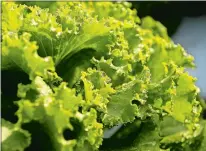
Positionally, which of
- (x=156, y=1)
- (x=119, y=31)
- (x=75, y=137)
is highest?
(x=119, y=31)

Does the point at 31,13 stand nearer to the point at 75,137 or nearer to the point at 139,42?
the point at 75,137

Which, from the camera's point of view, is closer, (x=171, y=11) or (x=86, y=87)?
(x=86, y=87)

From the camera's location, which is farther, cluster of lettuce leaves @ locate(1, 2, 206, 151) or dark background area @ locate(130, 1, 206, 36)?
dark background area @ locate(130, 1, 206, 36)

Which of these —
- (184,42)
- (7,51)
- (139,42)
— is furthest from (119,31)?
(184,42)

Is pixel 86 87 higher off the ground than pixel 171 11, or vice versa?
pixel 86 87

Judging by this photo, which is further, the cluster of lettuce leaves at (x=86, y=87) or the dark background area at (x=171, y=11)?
the dark background area at (x=171, y=11)

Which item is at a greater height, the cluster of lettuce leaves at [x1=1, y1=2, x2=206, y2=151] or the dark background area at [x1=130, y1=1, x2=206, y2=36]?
the cluster of lettuce leaves at [x1=1, y1=2, x2=206, y2=151]

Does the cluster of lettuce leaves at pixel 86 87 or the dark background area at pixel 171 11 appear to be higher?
the cluster of lettuce leaves at pixel 86 87

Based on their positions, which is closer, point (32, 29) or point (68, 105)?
point (68, 105)
